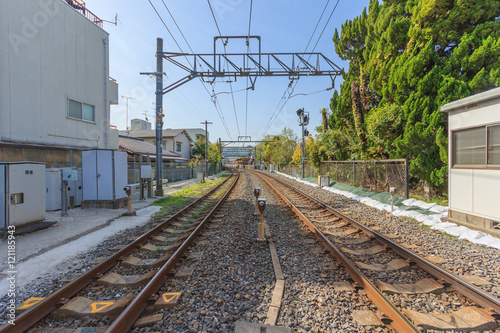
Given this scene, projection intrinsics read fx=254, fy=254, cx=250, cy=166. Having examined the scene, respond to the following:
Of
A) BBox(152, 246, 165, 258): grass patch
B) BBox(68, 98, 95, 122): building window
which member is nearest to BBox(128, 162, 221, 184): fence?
BBox(68, 98, 95, 122): building window

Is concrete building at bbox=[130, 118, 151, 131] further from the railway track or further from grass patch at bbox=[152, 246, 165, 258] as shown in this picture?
the railway track

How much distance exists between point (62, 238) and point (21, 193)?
1726 millimetres

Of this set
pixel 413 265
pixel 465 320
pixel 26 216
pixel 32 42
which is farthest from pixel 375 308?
pixel 32 42

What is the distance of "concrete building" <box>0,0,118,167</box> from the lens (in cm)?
925

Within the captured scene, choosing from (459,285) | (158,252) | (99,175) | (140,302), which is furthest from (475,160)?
(99,175)

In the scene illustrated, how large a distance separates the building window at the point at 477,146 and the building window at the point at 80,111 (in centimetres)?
1553

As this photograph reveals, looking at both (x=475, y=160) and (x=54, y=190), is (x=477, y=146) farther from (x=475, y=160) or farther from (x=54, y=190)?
(x=54, y=190)

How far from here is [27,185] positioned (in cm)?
685

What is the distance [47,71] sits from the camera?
10.7m

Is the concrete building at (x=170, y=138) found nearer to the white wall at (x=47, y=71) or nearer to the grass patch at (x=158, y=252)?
the white wall at (x=47, y=71)

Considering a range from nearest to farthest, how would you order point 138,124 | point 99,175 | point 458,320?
point 458,320, point 99,175, point 138,124

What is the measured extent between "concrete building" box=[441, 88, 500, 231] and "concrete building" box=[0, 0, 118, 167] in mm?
14458

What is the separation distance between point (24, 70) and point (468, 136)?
1547 cm

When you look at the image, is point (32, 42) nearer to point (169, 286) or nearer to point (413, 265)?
point (169, 286)
